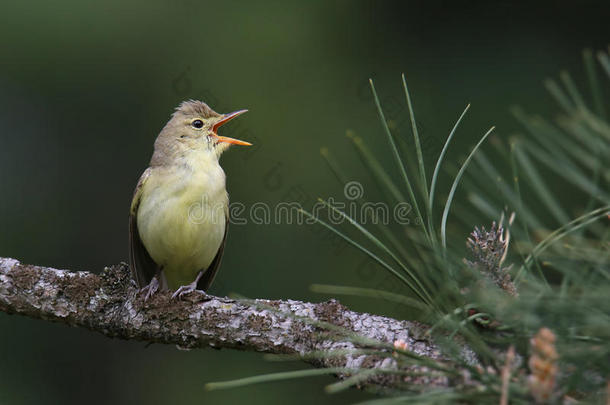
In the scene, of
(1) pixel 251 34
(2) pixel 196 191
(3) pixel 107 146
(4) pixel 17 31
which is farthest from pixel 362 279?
(4) pixel 17 31

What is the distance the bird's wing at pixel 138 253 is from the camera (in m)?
5.18

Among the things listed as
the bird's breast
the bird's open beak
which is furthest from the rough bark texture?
the bird's open beak

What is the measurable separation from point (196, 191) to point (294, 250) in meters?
0.85

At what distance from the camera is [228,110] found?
225 inches

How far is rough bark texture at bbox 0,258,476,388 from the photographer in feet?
9.91

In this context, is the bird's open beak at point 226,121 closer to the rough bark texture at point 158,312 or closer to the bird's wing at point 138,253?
the bird's wing at point 138,253

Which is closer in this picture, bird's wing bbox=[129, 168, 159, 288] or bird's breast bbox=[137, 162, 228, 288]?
bird's breast bbox=[137, 162, 228, 288]

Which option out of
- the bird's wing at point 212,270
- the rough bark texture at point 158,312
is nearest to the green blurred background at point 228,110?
the bird's wing at point 212,270

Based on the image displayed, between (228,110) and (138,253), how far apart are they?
137 centimetres

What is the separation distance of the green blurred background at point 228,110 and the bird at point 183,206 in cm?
20

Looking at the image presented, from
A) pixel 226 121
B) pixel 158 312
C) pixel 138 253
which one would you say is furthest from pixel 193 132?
pixel 158 312

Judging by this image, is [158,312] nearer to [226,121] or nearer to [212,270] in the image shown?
[212,270]

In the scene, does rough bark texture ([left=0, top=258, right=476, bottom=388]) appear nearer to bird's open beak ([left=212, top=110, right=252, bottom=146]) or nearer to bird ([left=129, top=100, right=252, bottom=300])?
bird ([left=129, top=100, right=252, bottom=300])

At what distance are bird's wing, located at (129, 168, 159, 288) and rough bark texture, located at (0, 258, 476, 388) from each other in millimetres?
1540
